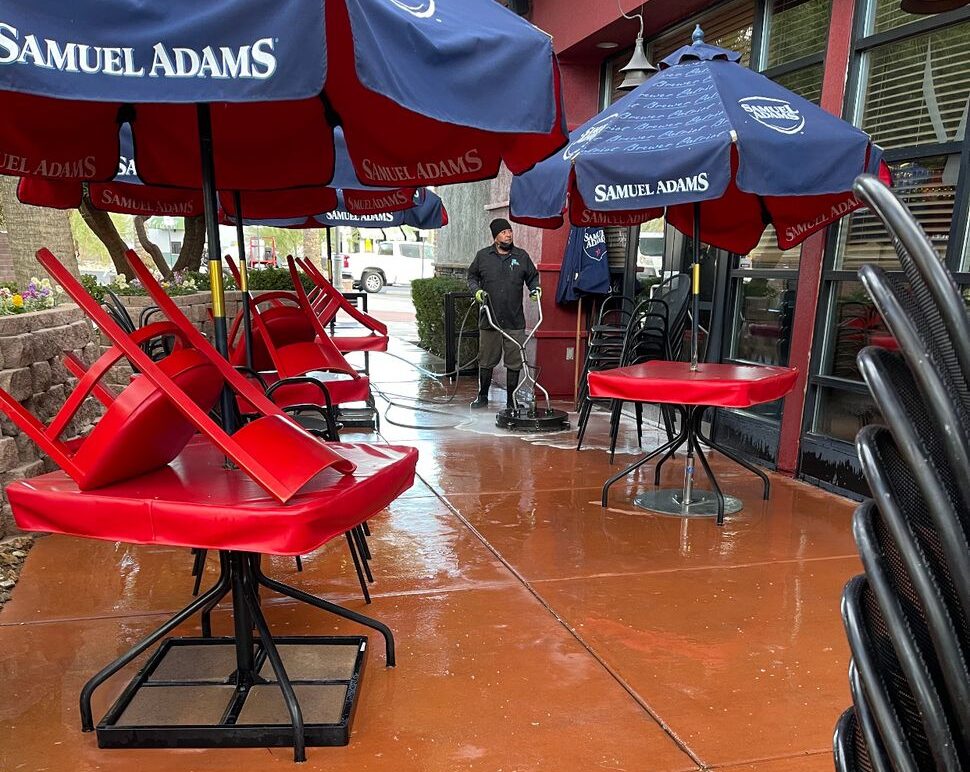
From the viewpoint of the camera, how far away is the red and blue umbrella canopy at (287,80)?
6.20ft

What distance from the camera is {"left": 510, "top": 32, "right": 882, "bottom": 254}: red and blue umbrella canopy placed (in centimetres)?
429

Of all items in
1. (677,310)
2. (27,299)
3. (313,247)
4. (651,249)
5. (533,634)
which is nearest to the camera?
(533,634)

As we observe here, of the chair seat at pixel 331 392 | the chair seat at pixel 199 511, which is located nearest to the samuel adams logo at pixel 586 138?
the chair seat at pixel 331 392

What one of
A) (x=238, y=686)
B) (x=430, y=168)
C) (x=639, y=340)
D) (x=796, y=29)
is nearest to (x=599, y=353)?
(x=639, y=340)

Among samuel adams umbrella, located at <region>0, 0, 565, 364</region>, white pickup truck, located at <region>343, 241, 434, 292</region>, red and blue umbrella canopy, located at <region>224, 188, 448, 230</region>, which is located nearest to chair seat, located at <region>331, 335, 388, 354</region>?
red and blue umbrella canopy, located at <region>224, 188, 448, 230</region>

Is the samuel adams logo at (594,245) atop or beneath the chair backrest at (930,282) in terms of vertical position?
atop

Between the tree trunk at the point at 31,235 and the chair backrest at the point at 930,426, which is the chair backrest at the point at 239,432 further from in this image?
the tree trunk at the point at 31,235

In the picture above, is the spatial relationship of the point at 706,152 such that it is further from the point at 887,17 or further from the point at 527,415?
the point at 527,415

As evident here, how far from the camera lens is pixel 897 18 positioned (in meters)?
5.26

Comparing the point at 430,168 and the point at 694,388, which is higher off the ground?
the point at 430,168

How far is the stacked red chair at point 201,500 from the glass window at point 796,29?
5.00m

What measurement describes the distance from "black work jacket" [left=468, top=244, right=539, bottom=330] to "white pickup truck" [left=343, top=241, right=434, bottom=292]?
85.5 feet

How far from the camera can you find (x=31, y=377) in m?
4.54

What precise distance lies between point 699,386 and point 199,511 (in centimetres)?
318
